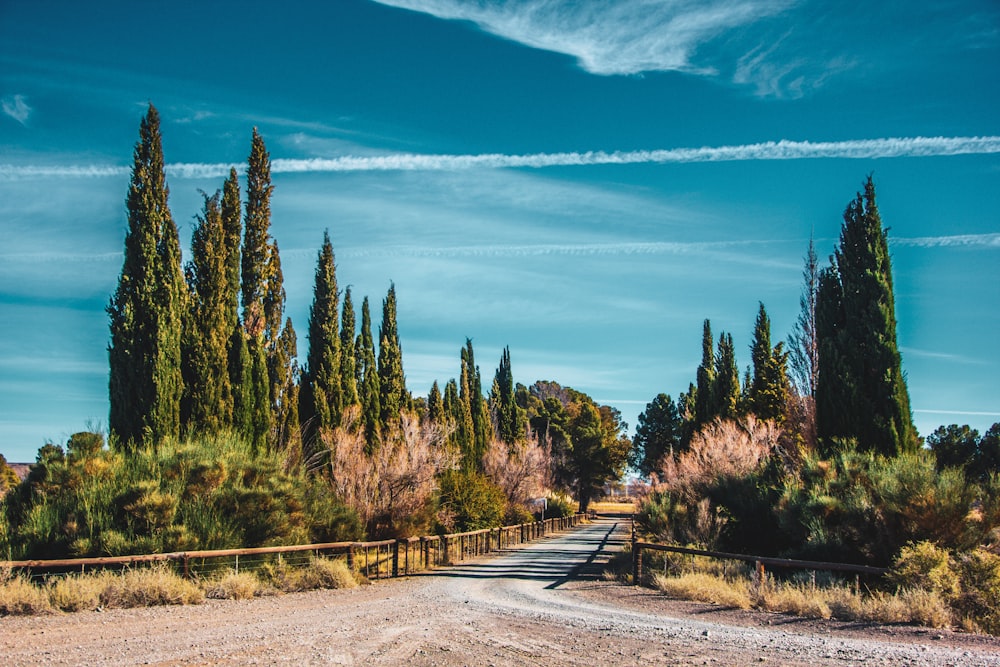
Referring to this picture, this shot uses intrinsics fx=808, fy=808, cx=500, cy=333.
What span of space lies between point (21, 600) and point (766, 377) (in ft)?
111

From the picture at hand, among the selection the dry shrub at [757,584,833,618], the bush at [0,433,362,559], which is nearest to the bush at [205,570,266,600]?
the bush at [0,433,362,559]

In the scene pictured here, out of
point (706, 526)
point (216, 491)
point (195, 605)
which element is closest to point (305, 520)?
point (216, 491)

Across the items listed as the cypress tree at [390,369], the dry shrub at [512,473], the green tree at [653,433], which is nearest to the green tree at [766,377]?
the dry shrub at [512,473]

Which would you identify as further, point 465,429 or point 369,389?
point 465,429

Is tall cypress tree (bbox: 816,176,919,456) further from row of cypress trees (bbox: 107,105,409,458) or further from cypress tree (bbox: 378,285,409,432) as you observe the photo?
cypress tree (bbox: 378,285,409,432)

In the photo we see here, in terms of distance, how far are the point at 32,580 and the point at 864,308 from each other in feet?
63.0

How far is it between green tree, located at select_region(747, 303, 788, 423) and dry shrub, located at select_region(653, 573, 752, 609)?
1988 cm

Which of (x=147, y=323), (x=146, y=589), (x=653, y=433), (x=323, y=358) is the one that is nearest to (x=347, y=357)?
(x=323, y=358)

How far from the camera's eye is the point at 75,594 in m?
12.2

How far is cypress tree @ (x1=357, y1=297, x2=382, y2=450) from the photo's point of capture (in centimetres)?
3231

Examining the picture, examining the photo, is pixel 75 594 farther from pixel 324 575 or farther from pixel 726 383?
pixel 726 383

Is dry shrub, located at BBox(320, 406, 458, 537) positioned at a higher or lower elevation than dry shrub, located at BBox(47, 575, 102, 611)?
higher

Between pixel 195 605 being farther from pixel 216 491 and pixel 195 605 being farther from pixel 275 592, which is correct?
pixel 216 491

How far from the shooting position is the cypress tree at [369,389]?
32.3 metres
